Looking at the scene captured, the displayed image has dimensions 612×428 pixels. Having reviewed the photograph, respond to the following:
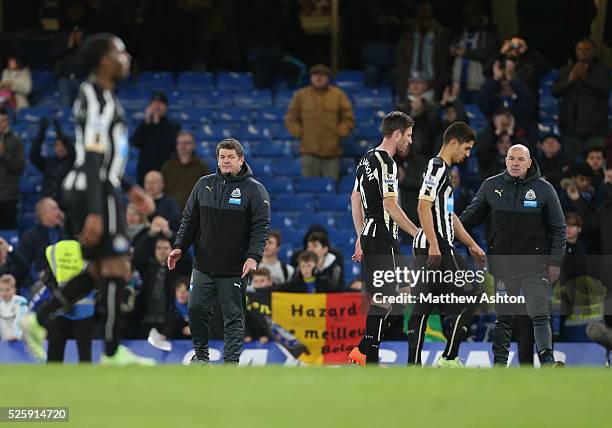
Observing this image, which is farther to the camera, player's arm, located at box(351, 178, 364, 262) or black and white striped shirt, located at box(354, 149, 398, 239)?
player's arm, located at box(351, 178, 364, 262)

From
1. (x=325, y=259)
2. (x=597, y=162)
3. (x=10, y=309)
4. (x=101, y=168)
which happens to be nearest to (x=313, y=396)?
(x=101, y=168)

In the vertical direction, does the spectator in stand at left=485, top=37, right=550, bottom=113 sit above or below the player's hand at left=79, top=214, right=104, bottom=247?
above

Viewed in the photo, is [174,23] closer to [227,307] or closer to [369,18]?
[369,18]

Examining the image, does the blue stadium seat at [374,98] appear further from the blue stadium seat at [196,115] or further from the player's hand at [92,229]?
the player's hand at [92,229]

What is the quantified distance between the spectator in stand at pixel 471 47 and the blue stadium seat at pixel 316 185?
2220 millimetres

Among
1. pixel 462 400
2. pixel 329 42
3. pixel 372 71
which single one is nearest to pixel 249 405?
pixel 462 400

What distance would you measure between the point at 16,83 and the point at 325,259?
6998 millimetres

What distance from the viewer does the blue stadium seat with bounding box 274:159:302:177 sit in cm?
1847

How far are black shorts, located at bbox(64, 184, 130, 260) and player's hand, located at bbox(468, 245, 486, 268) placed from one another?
3780 mm

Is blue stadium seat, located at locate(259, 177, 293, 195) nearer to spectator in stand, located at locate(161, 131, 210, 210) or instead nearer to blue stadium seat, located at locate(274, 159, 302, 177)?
blue stadium seat, located at locate(274, 159, 302, 177)

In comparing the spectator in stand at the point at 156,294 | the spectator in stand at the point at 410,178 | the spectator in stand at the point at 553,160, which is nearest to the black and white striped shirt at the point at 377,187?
the spectator in stand at the point at 156,294

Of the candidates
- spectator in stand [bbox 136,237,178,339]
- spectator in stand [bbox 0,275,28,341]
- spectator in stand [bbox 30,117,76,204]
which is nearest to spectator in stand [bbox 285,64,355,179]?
spectator in stand [bbox 30,117,76,204]

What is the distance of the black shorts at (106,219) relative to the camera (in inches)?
340

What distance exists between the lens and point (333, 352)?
1459cm
